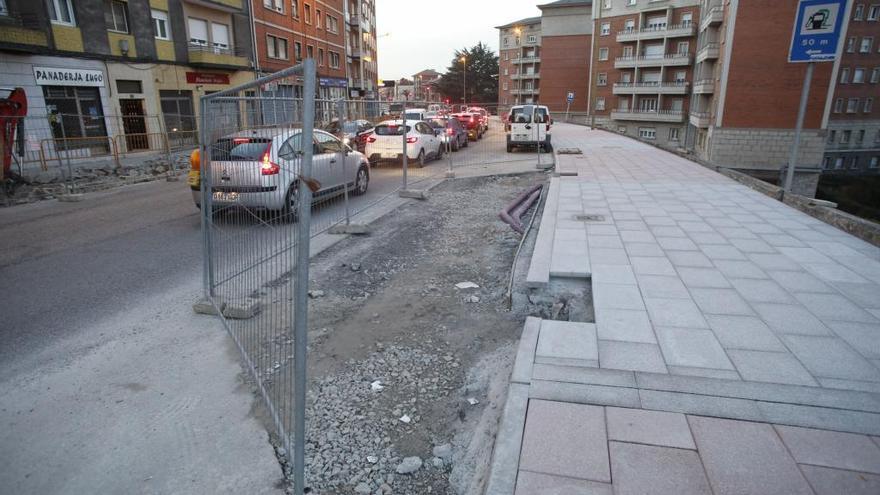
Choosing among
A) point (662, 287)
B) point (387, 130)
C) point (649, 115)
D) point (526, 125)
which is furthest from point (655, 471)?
point (649, 115)

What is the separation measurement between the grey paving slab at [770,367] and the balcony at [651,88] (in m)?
57.2

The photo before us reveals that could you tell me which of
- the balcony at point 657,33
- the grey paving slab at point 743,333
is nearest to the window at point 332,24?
the balcony at point 657,33

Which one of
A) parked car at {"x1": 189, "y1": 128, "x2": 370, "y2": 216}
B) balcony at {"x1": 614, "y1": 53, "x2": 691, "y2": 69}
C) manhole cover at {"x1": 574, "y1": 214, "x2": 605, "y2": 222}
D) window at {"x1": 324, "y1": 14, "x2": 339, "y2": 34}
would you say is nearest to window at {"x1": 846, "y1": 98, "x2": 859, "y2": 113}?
balcony at {"x1": 614, "y1": 53, "x2": 691, "y2": 69}

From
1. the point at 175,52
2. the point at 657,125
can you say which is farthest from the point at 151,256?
the point at 657,125

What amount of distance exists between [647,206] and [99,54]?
888 inches

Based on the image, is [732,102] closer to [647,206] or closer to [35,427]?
[647,206]

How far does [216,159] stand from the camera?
4305 mm

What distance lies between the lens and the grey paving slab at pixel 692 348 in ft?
11.2

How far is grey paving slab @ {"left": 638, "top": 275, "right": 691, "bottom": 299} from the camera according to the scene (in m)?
4.57

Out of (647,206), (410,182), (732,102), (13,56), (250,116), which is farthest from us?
(732,102)

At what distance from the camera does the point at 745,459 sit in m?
2.51

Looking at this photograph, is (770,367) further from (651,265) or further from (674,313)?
(651,265)

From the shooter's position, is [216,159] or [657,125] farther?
[657,125]

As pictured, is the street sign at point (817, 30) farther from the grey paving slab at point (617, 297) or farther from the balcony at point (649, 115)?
the balcony at point (649, 115)
